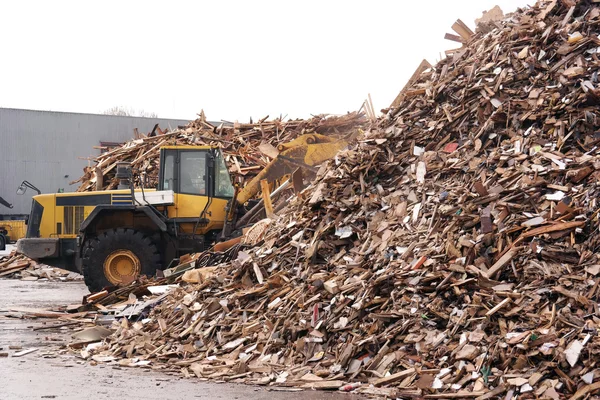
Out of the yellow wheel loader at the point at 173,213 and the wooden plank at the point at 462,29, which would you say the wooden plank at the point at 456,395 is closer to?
the wooden plank at the point at 462,29

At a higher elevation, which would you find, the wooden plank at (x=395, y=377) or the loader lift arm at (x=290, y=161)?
the loader lift arm at (x=290, y=161)

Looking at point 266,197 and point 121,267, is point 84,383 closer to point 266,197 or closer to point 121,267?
point 266,197

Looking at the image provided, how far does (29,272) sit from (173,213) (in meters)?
7.96

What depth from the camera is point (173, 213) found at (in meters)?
16.5

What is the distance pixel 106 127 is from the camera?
43.2 m

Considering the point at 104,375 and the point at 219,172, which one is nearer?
the point at 104,375

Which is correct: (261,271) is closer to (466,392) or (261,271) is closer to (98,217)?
(466,392)

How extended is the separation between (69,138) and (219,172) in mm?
28367

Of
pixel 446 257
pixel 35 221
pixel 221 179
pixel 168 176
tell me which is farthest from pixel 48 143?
pixel 446 257

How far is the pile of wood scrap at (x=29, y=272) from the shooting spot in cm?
2189

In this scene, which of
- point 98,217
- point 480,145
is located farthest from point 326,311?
point 98,217

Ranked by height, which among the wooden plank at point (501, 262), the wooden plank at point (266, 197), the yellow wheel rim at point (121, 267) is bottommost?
the yellow wheel rim at point (121, 267)

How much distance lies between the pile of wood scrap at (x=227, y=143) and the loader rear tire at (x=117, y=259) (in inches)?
157

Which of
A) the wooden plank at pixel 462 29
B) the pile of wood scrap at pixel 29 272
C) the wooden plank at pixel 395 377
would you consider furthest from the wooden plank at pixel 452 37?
the pile of wood scrap at pixel 29 272
